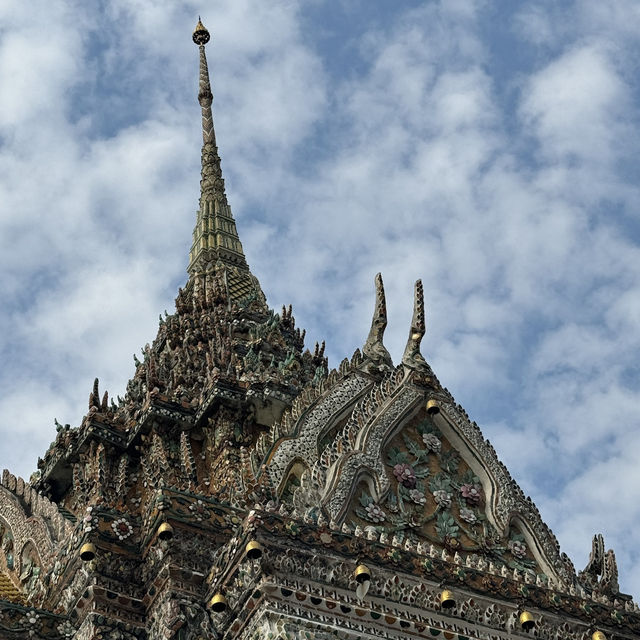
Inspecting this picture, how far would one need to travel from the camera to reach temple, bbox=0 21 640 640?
12.6 metres

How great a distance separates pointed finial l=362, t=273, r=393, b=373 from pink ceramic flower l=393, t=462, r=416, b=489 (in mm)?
2168

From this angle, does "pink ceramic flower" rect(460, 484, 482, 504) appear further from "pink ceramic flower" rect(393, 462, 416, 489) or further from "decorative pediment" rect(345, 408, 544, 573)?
"pink ceramic flower" rect(393, 462, 416, 489)

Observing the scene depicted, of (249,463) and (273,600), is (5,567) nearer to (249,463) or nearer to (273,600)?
(249,463)

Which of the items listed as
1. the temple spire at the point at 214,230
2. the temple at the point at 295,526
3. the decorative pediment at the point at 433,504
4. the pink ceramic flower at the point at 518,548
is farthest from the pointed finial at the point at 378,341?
the temple spire at the point at 214,230

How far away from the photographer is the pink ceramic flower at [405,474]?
15219mm

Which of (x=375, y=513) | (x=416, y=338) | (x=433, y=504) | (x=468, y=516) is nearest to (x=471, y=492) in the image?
(x=468, y=516)

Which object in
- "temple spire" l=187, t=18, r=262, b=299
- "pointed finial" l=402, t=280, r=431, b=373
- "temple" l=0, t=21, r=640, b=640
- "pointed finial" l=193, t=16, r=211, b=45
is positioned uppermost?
"pointed finial" l=193, t=16, r=211, b=45

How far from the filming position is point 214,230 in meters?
27.5

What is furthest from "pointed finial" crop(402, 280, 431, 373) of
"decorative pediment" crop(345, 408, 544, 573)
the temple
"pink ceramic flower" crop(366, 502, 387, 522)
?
"pink ceramic flower" crop(366, 502, 387, 522)

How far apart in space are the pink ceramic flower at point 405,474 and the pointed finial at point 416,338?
1581mm

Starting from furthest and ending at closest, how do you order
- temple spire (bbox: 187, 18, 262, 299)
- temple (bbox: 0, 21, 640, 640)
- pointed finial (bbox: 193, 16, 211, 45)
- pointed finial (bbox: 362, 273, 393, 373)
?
1. pointed finial (bbox: 193, 16, 211, 45)
2. temple spire (bbox: 187, 18, 262, 299)
3. pointed finial (bbox: 362, 273, 393, 373)
4. temple (bbox: 0, 21, 640, 640)

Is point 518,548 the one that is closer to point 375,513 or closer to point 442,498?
point 442,498

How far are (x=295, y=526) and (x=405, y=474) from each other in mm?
2948

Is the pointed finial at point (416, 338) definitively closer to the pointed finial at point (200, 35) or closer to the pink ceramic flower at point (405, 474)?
the pink ceramic flower at point (405, 474)
